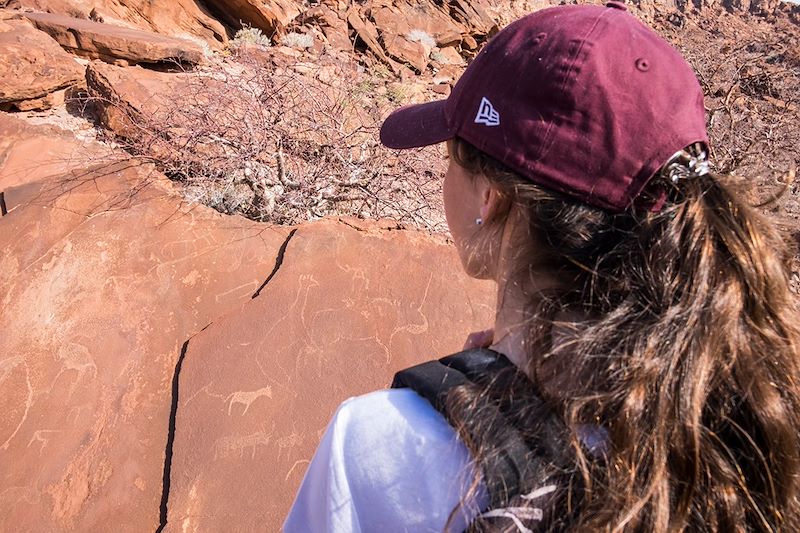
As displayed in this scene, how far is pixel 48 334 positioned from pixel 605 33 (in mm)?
2291

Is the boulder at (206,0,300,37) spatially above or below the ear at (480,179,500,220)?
A: below

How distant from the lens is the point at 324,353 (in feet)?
6.81

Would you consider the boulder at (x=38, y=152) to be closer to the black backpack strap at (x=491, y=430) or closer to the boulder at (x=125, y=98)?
the boulder at (x=125, y=98)

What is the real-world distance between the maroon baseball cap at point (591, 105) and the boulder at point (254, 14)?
8.63 meters

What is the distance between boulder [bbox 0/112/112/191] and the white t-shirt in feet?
9.20

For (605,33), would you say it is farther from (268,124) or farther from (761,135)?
(761,135)

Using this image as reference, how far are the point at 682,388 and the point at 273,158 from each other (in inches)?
146

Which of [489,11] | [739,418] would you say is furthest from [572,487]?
[489,11]

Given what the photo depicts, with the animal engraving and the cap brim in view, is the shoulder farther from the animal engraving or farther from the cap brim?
the animal engraving

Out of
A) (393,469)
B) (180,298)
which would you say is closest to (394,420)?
(393,469)

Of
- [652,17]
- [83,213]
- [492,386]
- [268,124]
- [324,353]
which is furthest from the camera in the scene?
[652,17]

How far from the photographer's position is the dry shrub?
11.5 ft

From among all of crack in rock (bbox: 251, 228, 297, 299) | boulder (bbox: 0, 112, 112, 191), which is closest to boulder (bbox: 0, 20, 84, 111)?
boulder (bbox: 0, 112, 112, 191)

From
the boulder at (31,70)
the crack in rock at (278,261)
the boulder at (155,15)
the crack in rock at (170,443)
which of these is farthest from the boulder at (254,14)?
the crack in rock at (170,443)
